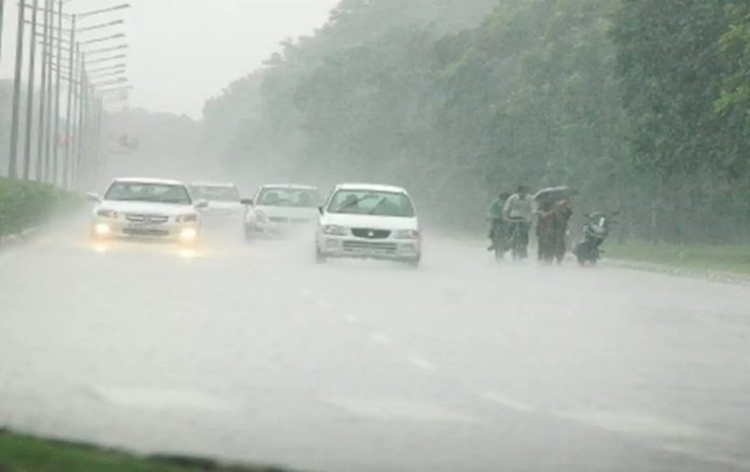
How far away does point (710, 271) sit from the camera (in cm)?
5162

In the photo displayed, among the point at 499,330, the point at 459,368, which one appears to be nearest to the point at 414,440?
the point at 459,368

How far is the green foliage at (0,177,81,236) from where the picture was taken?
5109cm

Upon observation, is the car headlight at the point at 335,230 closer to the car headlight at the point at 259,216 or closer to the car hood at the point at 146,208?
the car hood at the point at 146,208

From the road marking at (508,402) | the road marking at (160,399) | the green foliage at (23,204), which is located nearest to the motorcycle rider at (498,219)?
the green foliage at (23,204)

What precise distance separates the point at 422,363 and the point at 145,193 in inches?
1290

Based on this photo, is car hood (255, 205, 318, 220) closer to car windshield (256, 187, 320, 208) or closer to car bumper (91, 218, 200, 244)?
car windshield (256, 187, 320, 208)

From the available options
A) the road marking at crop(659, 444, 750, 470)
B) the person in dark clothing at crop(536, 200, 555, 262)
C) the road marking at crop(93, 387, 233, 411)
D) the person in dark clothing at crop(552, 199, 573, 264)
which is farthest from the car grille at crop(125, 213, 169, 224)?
the road marking at crop(659, 444, 750, 470)

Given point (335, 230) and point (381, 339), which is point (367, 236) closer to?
point (335, 230)

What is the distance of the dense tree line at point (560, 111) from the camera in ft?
211

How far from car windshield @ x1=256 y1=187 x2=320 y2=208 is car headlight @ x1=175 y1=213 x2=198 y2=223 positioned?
323 inches

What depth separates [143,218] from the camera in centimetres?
4897

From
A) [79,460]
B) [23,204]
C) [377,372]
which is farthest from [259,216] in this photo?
[79,460]

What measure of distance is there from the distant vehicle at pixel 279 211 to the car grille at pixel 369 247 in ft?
42.5

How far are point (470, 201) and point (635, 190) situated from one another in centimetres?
3071
